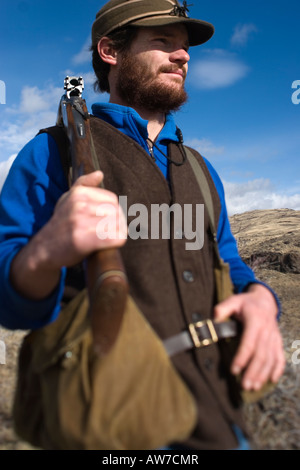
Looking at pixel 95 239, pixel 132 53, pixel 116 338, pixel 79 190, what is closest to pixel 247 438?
pixel 116 338

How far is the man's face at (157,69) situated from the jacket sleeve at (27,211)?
823 mm

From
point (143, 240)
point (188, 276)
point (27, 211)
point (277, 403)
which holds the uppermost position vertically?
point (27, 211)

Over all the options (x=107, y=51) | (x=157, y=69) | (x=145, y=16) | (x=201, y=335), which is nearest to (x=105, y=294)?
(x=201, y=335)

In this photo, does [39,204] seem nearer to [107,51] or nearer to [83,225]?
[83,225]

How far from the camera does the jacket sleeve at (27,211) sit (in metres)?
1.69

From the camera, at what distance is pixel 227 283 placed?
2117 millimetres

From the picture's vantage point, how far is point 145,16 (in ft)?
8.90

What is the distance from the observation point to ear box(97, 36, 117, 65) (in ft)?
9.76

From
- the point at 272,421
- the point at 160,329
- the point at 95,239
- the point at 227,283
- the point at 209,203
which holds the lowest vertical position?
the point at 272,421

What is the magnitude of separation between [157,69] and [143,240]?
1.39m

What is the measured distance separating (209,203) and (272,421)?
159cm

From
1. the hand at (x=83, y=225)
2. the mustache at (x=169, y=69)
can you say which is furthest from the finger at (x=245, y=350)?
the mustache at (x=169, y=69)

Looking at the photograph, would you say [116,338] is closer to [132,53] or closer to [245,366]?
[245,366]
